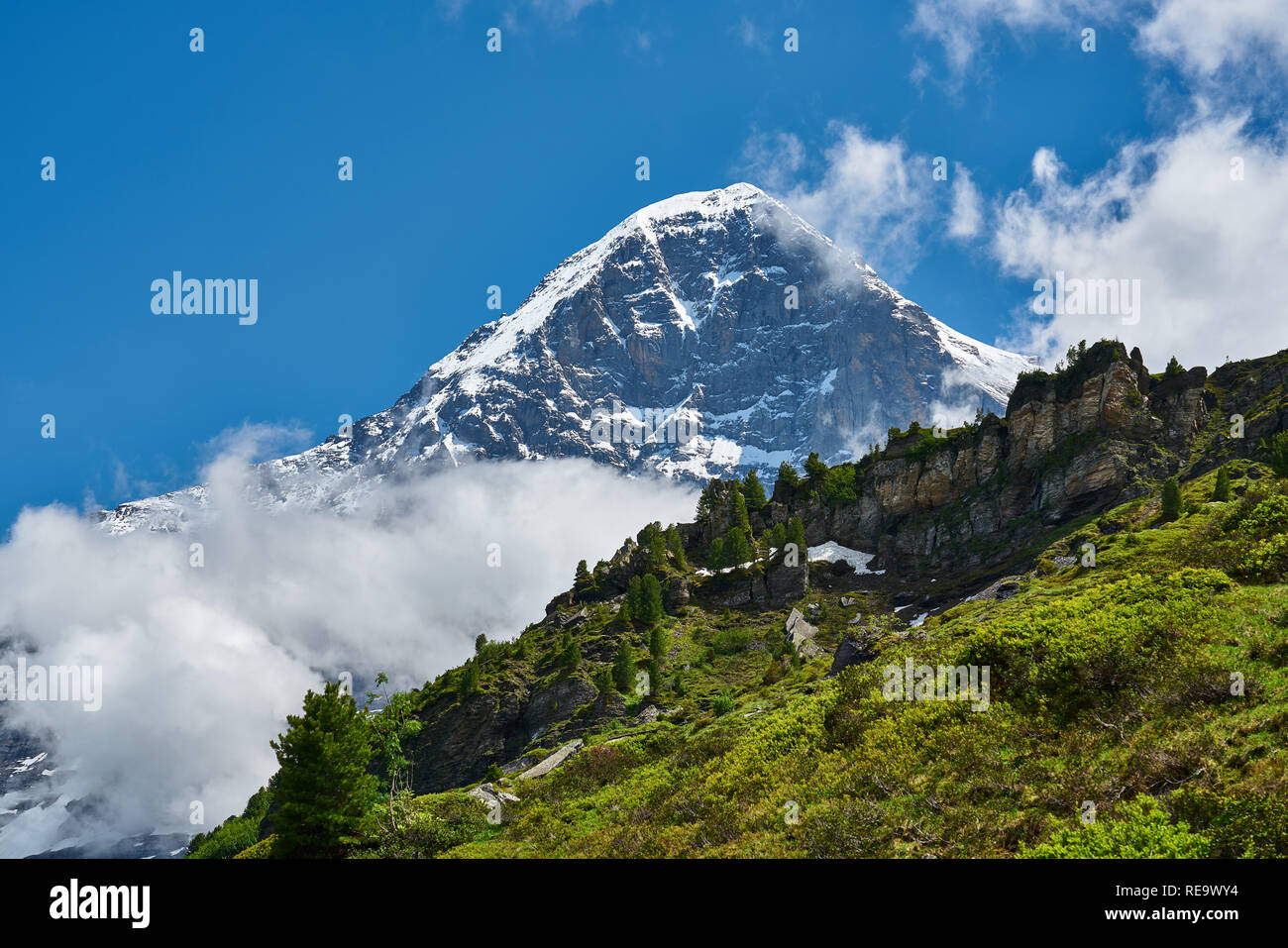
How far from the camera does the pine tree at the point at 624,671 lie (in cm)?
8600

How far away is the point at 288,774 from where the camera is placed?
3400cm

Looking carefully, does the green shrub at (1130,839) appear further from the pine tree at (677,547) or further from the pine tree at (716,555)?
the pine tree at (677,547)

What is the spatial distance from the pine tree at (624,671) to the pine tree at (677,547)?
3439 cm

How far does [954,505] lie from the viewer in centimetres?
11575

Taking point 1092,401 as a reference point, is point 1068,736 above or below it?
below

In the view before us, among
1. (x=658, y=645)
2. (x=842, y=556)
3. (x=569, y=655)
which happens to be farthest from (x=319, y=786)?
(x=842, y=556)

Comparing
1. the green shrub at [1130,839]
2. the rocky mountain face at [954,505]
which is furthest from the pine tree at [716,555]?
the green shrub at [1130,839]

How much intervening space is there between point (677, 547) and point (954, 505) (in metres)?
43.7

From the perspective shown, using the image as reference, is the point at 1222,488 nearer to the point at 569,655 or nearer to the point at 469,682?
the point at 569,655

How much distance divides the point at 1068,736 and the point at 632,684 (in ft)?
221

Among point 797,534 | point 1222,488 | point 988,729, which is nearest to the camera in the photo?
point 988,729

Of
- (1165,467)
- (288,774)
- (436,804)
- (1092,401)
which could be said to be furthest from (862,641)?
(1092,401)
